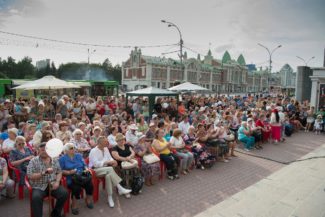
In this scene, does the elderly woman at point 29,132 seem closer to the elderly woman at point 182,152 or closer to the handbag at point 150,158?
the handbag at point 150,158

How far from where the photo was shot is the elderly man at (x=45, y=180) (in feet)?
13.7

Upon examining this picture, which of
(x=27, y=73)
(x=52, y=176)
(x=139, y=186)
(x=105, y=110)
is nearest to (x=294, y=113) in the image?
(x=105, y=110)

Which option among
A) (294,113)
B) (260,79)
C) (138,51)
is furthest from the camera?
(260,79)

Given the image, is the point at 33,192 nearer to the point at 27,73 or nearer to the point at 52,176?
the point at 52,176

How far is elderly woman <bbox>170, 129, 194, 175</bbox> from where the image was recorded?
680 centimetres

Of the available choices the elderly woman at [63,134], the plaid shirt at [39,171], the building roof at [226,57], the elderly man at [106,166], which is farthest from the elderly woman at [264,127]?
the building roof at [226,57]

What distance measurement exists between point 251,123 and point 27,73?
80.4 metres

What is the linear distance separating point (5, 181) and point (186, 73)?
7084 cm

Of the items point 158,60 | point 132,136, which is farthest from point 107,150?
point 158,60

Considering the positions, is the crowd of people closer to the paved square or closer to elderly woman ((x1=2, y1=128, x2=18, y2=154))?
elderly woman ((x1=2, y1=128, x2=18, y2=154))

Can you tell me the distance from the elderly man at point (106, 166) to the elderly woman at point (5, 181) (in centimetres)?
162

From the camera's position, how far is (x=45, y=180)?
4.27 metres

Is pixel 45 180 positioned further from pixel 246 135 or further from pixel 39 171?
pixel 246 135

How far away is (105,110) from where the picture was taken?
12.3 metres
